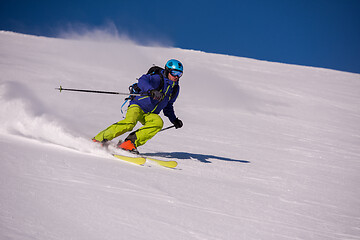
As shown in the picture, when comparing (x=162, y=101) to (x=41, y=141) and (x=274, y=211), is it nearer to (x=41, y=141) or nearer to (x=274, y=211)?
(x=41, y=141)

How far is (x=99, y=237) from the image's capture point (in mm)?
2242

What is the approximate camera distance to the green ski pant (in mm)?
5465

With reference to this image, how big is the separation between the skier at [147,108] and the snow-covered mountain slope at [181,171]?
0.47 m

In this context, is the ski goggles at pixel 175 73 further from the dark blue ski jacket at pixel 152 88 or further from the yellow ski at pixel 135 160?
the yellow ski at pixel 135 160

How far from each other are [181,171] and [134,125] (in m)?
1.12

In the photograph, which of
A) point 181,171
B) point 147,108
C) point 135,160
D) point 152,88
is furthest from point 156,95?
point 181,171

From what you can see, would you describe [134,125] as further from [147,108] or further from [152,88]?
[152,88]

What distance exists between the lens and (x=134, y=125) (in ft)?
18.4

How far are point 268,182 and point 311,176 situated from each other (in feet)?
4.15

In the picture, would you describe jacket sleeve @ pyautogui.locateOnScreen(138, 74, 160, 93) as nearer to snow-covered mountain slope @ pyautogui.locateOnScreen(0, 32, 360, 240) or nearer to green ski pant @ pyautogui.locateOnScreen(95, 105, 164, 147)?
green ski pant @ pyautogui.locateOnScreen(95, 105, 164, 147)

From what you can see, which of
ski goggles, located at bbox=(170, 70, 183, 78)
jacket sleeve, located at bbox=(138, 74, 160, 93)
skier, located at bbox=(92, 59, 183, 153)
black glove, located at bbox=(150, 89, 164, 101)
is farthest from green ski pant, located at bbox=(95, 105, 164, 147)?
ski goggles, located at bbox=(170, 70, 183, 78)

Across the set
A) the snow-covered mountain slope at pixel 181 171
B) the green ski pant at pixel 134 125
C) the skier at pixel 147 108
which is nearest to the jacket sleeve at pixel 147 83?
the skier at pixel 147 108

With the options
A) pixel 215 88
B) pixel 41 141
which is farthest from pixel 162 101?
pixel 215 88

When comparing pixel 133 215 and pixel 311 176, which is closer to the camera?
pixel 133 215
